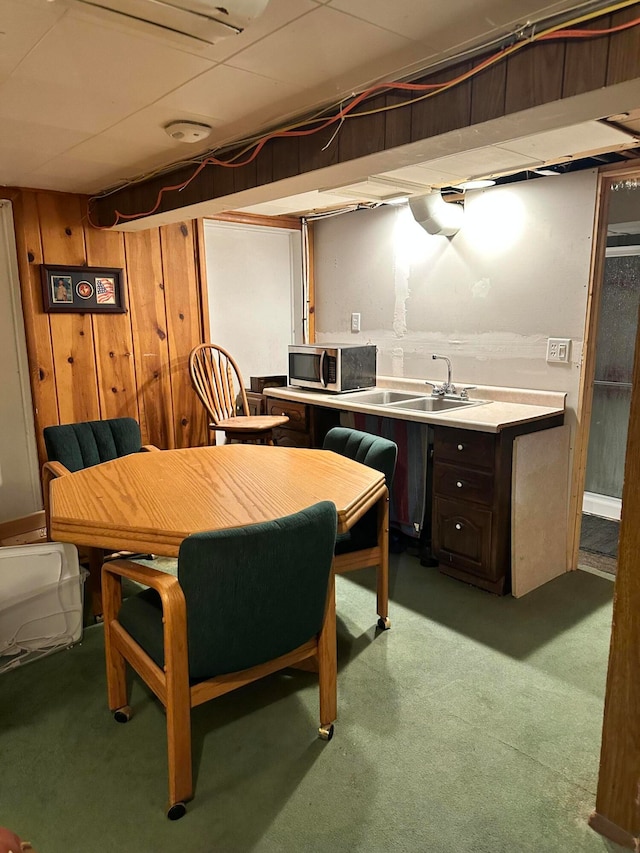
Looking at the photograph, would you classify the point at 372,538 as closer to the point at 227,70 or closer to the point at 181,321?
the point at 227,70

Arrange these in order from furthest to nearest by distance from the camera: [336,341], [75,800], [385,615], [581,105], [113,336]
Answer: [336,341] < [113,336] < [385,615] < [75,800] < [581,105]

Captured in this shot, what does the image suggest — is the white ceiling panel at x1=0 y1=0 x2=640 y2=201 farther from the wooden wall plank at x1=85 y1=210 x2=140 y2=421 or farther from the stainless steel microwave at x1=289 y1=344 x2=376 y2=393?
the stainless steel microwave at x1=289 y1=344 x2=376 y2=393

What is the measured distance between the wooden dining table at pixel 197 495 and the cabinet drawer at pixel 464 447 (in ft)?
2.19

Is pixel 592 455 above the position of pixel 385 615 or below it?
above

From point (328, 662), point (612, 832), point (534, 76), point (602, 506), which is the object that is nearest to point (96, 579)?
point (328, 662)

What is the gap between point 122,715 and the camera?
6.40ft

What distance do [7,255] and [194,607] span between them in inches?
109

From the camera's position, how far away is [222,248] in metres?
4.14

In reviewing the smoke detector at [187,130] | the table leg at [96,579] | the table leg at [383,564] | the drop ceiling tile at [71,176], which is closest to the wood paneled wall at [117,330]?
the drop ceiling tile at [71,176]

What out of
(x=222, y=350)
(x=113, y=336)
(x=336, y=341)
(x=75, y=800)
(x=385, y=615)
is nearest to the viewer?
(x=75, y=800)

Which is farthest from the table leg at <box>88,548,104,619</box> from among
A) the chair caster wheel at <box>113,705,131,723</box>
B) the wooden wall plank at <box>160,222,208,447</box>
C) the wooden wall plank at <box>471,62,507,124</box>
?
the wooden wall plank at <box>471,62,507,124</box>

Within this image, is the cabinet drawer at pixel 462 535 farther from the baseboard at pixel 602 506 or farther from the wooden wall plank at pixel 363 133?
the wooden wall plank at pixel 363 133

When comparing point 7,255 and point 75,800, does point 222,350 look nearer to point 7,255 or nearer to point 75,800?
point 7,255

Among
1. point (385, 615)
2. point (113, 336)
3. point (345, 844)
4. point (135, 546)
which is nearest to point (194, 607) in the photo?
point (135, 546)
